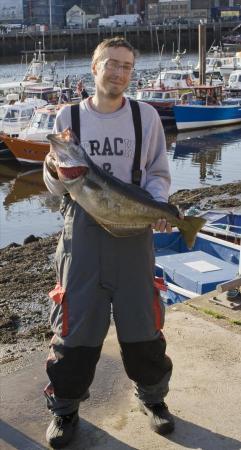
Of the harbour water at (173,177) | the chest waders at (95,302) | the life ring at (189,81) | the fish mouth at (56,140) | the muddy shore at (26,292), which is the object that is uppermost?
the fish mouth at (56,140)

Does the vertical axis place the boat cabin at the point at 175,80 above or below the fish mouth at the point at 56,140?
below

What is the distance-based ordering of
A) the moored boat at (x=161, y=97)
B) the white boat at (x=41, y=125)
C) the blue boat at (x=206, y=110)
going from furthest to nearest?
the moored boat at (x=161, y=97) < the blue boat at (x=206, y=110) < the white boat at (x=41, y=125)

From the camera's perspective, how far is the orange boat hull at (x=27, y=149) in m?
20.5

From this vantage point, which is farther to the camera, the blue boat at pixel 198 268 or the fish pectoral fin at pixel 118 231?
the blue boat at pixel 198 268

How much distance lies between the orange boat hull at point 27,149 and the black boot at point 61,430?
17.5m

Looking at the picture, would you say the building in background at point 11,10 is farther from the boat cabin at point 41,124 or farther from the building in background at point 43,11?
the boat cabin at point 41,124

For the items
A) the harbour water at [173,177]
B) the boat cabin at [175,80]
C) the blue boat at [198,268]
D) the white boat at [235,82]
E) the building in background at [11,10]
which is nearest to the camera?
the blue boat at [198,268]

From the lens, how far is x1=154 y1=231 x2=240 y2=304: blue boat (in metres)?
6.86

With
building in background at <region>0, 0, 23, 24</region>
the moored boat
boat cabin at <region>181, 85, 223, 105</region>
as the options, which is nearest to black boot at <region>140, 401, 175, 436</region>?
the moored boat

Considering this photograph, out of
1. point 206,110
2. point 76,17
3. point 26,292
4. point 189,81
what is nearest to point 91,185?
point 26,292

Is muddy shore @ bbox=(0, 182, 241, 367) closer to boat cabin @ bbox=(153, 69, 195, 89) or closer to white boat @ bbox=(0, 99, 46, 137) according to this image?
white boat @ bbox=(0, 99, 46, 137)

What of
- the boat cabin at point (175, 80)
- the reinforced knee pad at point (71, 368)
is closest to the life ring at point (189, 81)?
the boat cabin at point (175, 80)

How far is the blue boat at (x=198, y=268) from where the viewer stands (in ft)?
22.5

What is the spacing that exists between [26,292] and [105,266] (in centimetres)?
586
